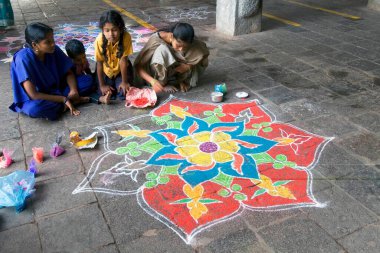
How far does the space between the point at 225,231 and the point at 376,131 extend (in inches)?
72.7

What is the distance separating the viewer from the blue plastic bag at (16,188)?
2.42m

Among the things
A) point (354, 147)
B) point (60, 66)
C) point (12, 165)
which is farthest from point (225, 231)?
point (60, 66)

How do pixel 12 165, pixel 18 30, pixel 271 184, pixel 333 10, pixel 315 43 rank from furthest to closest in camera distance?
pixel 333 10 → pixel 18 30 → pixel 315 43 → pixel 12 165 → pixel 271 184

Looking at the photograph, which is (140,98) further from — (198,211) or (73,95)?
(198,211)

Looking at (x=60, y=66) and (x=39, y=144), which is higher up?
(x=60, y=66)

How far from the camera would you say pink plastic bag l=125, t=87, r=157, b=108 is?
370 centimetres

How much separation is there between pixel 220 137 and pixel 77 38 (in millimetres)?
3746

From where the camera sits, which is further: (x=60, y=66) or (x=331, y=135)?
(x=60, y=66)

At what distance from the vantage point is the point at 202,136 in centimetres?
321

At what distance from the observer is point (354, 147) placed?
3025mm

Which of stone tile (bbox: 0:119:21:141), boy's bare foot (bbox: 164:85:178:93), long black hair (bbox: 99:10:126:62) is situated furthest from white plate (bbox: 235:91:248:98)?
stone tile (bbox: 0:119:21:141)

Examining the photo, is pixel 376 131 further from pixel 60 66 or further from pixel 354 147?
pixel 60 66

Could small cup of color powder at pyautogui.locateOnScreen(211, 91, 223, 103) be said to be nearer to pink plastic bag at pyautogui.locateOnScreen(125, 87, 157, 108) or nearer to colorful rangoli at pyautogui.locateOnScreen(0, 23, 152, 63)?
pink plastic bag at pyautogui.locateOnScreen(125, 87, 157, 108)

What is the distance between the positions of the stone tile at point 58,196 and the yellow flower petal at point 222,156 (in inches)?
38.6
